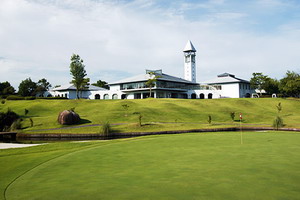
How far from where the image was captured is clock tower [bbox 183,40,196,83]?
99.2 metres

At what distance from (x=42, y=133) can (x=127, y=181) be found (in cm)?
2630

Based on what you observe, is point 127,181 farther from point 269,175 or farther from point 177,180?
point 269,175

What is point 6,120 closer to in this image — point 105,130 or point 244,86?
point 105,130

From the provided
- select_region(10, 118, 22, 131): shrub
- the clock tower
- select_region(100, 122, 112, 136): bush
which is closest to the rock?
select_region(10, 118, 22, 131): shrub

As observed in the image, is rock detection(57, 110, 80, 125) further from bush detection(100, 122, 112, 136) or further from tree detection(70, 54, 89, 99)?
tree detection(70, 54, 89, 99)

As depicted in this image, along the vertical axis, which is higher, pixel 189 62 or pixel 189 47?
pixel 189 47

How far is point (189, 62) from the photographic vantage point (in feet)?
331

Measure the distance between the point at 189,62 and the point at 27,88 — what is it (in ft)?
198

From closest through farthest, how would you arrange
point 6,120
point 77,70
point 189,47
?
point 6,120 → point 77,70 → point 189,47

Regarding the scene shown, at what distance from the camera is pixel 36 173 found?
8375 mm

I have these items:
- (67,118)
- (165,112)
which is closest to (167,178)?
(67,118)

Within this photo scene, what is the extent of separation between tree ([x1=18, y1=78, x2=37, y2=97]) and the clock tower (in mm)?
56564

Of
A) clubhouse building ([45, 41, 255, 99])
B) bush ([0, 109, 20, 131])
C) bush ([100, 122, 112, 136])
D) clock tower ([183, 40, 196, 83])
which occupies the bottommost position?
bush ([100, 122, 112, 136])

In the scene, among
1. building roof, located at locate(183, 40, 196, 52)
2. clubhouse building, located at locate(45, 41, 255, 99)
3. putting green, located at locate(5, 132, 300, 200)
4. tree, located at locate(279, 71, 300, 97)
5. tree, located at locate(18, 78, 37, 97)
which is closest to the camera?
putting green, located at locate(5, 132, 300, 200)
